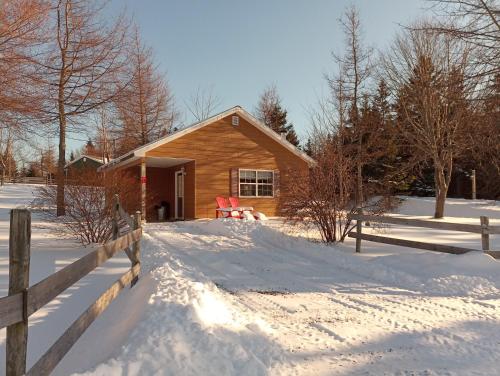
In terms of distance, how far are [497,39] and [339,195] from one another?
501 cm

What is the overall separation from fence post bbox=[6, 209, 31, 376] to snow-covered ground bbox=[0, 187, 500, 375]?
0.66 m

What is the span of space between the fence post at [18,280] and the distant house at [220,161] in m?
15.2

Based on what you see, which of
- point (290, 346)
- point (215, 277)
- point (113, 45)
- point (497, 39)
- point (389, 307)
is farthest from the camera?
point (113, 45)

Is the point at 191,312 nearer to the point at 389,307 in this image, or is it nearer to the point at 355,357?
the point at 355,357

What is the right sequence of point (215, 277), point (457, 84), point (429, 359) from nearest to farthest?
point (429, 359), point (215, 277), point (457, 84)

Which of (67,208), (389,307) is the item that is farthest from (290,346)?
(67,208)

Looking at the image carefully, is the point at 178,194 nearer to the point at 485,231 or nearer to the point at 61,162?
the point at 61,162

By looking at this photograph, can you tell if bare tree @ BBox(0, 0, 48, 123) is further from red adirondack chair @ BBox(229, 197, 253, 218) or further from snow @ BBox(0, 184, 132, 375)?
red adirondack chair @ BBox(229, 197, 253, 218)

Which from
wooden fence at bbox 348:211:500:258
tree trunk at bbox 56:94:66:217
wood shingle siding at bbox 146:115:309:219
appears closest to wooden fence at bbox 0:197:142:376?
wooden fence at bbox 348:211:500:258

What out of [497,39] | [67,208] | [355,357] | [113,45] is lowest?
[355,357]

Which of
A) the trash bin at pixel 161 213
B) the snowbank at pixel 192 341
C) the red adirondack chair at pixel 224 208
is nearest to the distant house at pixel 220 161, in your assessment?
the trash bin at pixel 161 213

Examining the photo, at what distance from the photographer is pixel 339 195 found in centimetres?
1049

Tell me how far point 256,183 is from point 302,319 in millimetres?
15364

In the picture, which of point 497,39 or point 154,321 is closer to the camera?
point 154,321
